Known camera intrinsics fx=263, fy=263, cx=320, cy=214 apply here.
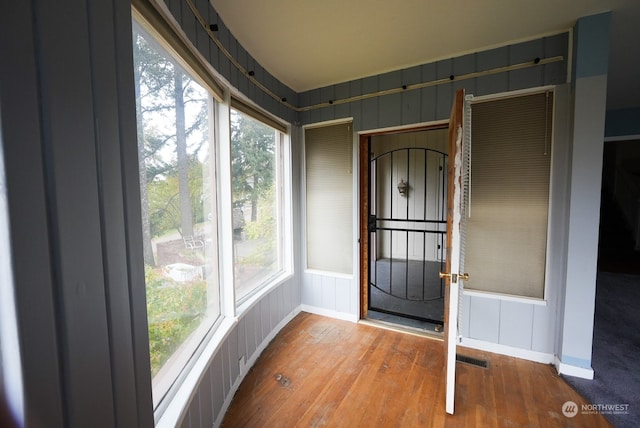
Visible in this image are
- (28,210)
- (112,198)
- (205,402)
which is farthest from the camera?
(205,402)

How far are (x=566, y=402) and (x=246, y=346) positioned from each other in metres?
2.20

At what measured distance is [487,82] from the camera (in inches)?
85.2

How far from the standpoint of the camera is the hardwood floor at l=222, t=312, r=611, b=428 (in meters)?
1.59

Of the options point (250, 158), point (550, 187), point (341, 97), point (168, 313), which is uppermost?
point (341, 97)

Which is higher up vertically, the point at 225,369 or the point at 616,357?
the point at 225,369

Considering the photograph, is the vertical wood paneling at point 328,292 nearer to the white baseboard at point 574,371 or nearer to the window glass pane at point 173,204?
the window glass pane at point 173,204

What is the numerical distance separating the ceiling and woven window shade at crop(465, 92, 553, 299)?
517mm

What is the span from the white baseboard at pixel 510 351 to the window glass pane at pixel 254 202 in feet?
5.91

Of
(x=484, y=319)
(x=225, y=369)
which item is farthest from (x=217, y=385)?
(x=484, y=319)

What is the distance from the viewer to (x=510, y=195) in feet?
7.13

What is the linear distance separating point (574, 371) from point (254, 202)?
9.03ft

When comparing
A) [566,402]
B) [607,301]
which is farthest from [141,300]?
[607,301]

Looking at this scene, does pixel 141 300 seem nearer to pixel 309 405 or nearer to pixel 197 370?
pixel 197 370
